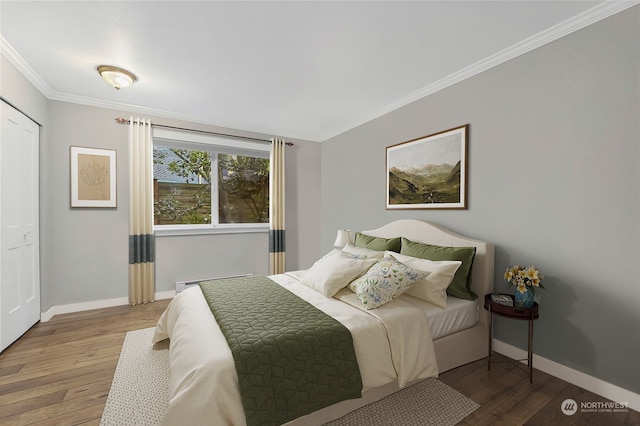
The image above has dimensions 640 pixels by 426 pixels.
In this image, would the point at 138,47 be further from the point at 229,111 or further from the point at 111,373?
the point at 111,373

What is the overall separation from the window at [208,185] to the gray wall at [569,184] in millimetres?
3079

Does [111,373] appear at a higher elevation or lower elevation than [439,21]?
lower

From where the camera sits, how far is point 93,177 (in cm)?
343

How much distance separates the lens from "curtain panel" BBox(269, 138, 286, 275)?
14.7 feet

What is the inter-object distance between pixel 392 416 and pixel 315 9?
2683mm

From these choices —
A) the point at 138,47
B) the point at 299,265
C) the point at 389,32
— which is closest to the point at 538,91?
the point at 389,32

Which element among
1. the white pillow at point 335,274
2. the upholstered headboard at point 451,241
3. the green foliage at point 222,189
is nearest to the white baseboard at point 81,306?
the green foliage at point 222,189

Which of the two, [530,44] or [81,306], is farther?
[81,306]

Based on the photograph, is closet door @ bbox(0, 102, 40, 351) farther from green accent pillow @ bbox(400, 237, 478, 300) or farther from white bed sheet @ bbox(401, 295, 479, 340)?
green accent pillow @ bbox(400, 237, 478, 300)

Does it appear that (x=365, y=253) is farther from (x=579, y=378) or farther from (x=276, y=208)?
(x=276, y=208)

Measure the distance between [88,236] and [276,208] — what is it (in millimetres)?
2456

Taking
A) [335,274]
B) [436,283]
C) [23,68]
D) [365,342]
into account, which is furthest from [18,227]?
[436,283]

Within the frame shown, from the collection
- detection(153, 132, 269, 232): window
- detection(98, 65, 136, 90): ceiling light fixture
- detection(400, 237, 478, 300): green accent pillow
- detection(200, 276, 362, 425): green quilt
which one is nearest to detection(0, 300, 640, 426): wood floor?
detection(400, 237, 478, 300): green accent pillow

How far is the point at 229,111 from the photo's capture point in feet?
12.3
